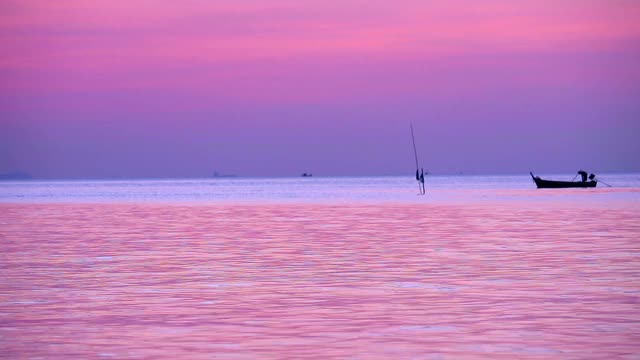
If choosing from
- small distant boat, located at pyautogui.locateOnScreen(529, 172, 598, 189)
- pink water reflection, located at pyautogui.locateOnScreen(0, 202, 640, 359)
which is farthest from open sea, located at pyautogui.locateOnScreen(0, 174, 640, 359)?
small distant boat, located at pyautogui.locateOnScreen(529, 172, 598, 189)

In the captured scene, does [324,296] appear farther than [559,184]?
No

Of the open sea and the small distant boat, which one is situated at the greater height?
the open sea

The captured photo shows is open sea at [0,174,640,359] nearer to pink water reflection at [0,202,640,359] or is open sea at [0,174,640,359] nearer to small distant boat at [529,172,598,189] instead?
pink water reflection at [0,202,640,359]

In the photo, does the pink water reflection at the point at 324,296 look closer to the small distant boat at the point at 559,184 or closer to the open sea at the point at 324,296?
the open sea at the point at 324,296

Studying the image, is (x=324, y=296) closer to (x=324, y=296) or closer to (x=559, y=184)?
(x=324, y=296)

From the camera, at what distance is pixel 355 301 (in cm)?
1317

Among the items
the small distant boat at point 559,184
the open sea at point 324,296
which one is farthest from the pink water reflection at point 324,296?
the small distant boat at point 559,184

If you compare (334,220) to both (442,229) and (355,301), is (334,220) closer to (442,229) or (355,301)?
(442,229)

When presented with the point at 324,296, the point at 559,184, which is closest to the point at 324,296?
the point at 324,296

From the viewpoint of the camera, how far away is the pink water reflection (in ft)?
32.5

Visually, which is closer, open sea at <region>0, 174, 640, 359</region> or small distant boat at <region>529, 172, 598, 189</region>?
open sea at <region>0, 174, 640, 359</region>

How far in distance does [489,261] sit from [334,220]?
1784 cm

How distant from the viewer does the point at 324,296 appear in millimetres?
13750

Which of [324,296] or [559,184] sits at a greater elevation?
[324,296]
